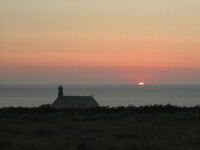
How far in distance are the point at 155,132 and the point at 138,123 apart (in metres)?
4.02

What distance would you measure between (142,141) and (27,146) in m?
4.41

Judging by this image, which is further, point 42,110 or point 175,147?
point 42,110

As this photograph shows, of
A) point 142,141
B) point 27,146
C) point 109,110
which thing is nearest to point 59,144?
point 27,146

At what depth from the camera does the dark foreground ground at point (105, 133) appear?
16688 mm

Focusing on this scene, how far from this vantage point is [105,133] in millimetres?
20391

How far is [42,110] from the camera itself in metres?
33.5

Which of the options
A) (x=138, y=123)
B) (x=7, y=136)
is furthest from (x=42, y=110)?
(x=7, y=136)

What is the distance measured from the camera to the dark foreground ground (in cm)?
1669

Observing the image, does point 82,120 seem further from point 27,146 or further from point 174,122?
point 27,146

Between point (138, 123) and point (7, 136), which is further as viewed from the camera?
point (138, 123)

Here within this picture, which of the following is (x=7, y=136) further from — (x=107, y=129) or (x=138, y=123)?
(x=138, y=123)

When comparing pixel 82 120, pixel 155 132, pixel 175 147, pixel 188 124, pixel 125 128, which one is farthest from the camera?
pixel 82 120

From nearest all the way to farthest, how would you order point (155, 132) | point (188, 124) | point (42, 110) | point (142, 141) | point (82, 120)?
point (142, 141)
point (155, 132)
point (188, 124)
point (82, 120)
point (42, 110)

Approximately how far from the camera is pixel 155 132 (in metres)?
20.8
